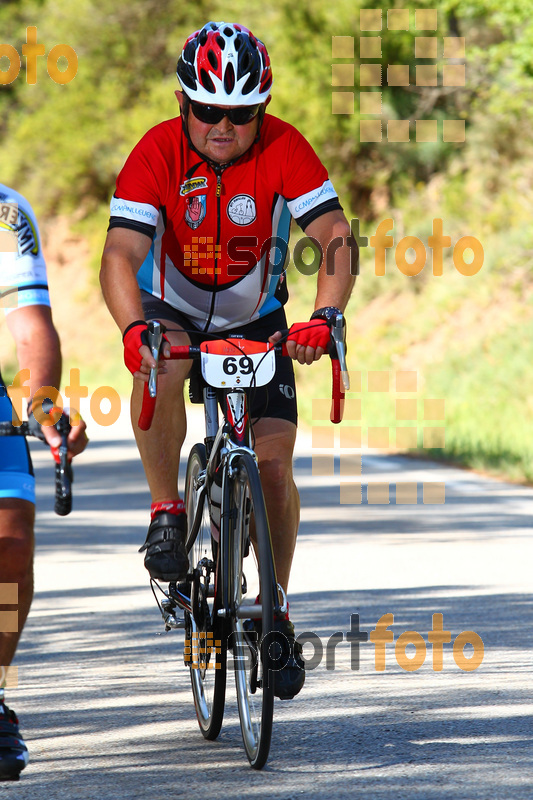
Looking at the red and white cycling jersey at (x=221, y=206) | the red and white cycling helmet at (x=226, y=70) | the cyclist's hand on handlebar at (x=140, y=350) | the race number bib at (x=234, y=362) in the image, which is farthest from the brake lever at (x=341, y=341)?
the red and white cycling helmet at (x=226, y=70)

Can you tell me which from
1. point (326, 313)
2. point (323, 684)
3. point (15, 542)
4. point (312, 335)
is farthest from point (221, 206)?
point (323, 684)

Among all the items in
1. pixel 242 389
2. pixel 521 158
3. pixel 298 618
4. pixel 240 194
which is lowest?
pixel 298 618

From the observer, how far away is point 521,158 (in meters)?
28.9

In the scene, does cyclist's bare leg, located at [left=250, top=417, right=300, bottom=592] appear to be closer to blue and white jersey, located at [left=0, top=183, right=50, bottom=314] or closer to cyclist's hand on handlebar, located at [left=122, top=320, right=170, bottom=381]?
cyclist's hand on handlebar, located at [left=122, top=320, right=170, bottom=381]

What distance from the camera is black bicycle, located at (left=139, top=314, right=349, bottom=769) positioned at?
4113mm

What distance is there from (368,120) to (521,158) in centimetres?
579

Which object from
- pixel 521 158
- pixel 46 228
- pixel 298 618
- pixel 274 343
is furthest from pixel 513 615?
pixel 46 228

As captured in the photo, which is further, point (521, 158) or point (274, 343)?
point (521, 158)

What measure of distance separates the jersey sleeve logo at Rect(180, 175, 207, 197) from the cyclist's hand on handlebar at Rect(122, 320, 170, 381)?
615mm

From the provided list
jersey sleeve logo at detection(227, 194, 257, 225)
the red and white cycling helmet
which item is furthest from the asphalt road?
the red and white cycling helmet

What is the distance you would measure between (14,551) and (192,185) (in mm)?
1458

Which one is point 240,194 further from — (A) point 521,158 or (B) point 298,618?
(A) point 521,158

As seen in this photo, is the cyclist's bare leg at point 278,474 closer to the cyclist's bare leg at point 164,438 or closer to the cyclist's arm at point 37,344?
the cyclist's bare leg at point 164,438

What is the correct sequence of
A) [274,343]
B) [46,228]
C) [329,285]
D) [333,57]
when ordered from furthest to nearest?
[46,228], [333,57], [329,285], [274,343]
